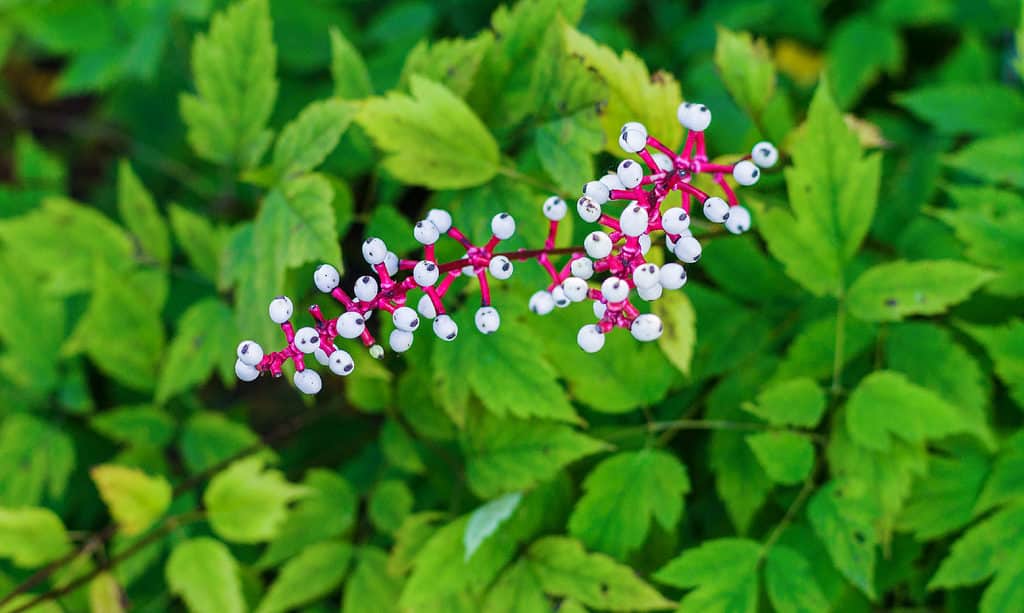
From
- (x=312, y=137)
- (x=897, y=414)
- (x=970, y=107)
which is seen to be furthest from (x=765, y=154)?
(x=970, y=107)

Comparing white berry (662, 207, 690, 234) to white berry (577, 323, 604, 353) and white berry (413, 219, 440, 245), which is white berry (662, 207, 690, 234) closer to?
white berry (577, 323, 604, 353)

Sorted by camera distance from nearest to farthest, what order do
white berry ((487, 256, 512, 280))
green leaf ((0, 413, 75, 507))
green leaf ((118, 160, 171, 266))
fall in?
white berry ((487, 256, 512, 280)) < green leaf ((0, 413, 75, 507)) < green leaf ((118, 160, 171, 266))

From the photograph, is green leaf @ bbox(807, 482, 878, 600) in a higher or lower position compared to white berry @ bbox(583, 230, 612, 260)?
lower

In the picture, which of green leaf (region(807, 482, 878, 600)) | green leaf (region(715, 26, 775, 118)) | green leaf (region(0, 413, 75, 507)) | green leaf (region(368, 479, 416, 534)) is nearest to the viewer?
green leaf (region(807, 482, 878, 600))

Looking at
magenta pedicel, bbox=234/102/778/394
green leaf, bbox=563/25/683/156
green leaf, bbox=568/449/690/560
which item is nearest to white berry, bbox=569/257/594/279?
magenta pedicel, bbox=234/102/778/394

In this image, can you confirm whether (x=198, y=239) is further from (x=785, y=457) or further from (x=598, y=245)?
(x=785, y=457)

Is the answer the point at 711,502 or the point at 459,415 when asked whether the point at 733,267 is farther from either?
the point at 459,415

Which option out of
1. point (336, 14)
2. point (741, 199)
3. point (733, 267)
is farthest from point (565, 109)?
point (336, 14)

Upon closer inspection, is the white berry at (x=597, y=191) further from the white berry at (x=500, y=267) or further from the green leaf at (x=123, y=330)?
the green leaf at (x=123, y=330)
